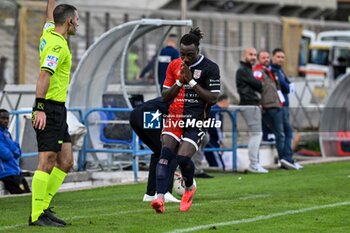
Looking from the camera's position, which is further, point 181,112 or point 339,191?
point 339,191

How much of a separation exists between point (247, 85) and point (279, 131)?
103cm

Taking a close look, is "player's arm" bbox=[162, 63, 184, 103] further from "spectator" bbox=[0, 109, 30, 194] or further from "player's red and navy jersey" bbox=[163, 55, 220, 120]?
"spectator" bbox=[0, 109, 30, 194]

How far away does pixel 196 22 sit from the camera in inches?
1264

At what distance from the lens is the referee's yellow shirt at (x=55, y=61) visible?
472 inches

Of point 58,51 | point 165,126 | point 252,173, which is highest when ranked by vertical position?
point 58,51

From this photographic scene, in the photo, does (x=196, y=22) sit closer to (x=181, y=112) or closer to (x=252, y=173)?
(x=252, y=173)

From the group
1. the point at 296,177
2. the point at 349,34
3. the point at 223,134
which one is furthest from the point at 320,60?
the point at 296,177

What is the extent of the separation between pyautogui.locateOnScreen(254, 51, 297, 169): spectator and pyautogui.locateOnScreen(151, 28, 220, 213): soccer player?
7789mm

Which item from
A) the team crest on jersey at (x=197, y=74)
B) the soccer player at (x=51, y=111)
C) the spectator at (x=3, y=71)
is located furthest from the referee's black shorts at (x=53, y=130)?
the spectator at (x=3, y=71)

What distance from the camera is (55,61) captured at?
1202cm

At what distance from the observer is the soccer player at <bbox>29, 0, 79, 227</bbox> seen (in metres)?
12.0

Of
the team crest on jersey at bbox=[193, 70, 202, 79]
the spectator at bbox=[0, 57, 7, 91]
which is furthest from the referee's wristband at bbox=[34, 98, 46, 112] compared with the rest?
the spectator at bbox=[0, 57, 7, 91]

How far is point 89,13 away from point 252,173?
28.5 feet

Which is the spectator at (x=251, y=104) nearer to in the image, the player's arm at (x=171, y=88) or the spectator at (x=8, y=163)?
the spectator at (x=8, y=163)
